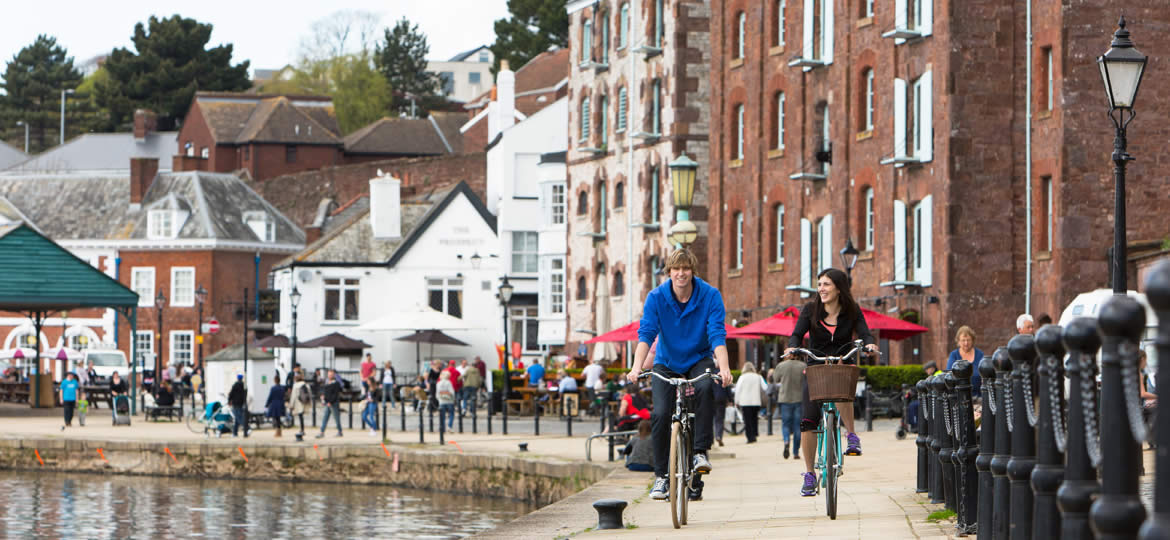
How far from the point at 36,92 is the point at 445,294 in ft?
220

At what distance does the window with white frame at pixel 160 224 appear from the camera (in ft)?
264

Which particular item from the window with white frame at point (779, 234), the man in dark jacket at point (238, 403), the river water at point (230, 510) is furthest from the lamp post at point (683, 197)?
the window with white frame at point (779, 234)

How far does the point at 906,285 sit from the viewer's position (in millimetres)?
39281

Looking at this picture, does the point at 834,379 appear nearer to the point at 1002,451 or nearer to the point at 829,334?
the point at 829,334

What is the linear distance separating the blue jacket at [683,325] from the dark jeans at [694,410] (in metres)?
0.05

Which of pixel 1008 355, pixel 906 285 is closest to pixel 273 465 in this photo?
pixel 906 285

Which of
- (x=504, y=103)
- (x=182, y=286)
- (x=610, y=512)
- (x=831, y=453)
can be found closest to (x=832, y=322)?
(x=831, y=453)

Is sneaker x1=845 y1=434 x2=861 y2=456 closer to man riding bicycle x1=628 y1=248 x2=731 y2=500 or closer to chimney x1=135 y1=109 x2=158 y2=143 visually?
man riding bicycle x1=628 y1=248 x2=731 y2=500

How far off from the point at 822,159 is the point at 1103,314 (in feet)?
131

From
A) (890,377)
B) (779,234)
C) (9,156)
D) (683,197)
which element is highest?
(9,156)

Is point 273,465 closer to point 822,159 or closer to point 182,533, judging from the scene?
point 182,533

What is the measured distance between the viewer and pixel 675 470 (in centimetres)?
1152

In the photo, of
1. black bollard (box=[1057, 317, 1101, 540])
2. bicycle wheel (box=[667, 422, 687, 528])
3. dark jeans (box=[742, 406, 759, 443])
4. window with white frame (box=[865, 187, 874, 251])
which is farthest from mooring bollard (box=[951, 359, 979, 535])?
window with white frame (box=[865, 187, 874, 251])

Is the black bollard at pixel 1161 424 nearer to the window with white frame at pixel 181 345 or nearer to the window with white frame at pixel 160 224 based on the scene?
the window with white frame at pixel 181 345
